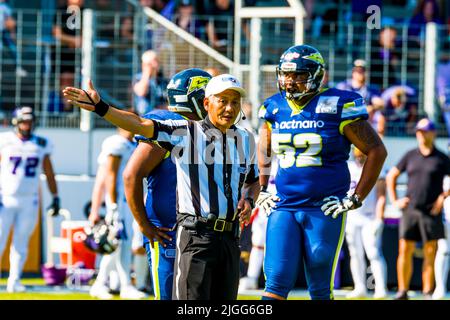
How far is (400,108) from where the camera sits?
49.5 ft

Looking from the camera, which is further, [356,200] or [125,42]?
[125,42]

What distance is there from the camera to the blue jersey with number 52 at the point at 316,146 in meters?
7.84

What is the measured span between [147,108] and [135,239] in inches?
97.2

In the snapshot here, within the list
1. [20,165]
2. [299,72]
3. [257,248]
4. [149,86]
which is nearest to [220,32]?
[149,86]

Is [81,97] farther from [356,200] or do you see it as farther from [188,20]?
[188,20]

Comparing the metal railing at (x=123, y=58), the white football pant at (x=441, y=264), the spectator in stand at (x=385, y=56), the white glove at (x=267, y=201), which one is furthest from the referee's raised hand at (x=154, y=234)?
the spectator in stand at (x=385, y=56)

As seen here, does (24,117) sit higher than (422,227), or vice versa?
(24,117)

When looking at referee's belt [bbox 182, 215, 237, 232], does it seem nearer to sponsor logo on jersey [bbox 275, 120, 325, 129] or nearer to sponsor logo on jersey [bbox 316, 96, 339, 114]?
sponsor logo on jersey [bbox 275, 120, 325, 129]

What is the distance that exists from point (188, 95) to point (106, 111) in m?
1.26

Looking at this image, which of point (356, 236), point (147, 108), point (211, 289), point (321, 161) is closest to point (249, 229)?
point (356, 236)

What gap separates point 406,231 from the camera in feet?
42.0

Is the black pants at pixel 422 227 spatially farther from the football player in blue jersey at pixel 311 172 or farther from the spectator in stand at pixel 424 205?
the football player in blue jersey at pixel 311 172

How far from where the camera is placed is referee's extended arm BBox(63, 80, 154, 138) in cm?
626

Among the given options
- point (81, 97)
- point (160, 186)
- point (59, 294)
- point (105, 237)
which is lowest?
point (59, 294)
